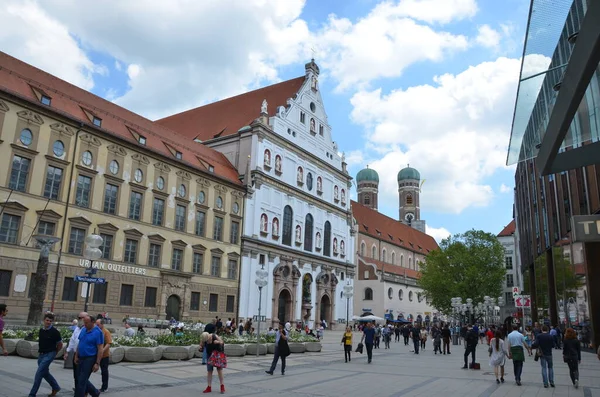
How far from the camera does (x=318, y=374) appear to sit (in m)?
15.9

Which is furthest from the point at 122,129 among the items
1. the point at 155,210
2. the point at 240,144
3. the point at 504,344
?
the point at 504,344

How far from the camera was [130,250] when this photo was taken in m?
35.7

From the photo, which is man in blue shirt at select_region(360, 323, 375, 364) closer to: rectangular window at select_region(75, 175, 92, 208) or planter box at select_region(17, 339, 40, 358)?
planter box at select_region(17, 339, 40, 358)

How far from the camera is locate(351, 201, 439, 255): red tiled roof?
84625 mm

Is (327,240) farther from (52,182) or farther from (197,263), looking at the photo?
(52,182)

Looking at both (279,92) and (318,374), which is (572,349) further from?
(279,92)

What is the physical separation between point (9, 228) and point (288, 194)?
94.9 ft

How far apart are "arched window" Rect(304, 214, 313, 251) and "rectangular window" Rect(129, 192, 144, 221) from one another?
73.7 feet

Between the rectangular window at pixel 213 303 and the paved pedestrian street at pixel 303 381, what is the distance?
80.2ft

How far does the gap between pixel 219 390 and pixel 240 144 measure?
130 ft

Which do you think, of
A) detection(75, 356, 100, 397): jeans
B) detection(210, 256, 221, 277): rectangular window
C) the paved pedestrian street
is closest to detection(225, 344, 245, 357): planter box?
the paved pedestrian street

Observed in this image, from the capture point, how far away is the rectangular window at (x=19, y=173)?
28.9 m

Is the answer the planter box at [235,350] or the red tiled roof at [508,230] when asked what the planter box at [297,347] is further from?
the red tiled roof at [508,230]

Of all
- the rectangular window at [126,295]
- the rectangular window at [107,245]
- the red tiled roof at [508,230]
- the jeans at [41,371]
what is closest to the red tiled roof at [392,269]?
the red tiled roof at [508,230]
